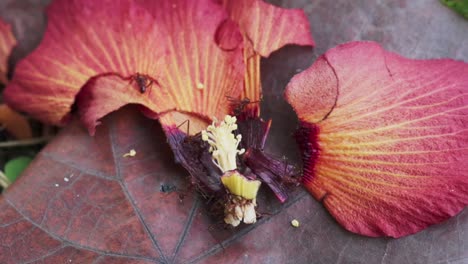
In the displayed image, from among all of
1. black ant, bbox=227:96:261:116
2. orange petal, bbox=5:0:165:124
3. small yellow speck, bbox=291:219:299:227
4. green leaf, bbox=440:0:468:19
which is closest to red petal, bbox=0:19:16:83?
orange petal, bbox=5:0:165:124

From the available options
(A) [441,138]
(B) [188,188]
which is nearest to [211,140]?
(B) [188,188]

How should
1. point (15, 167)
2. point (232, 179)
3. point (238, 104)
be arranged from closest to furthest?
1. point (232, 179)
2. point (238, 104)
3. point (15, 167)

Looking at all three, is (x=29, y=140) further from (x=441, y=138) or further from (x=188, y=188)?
(x=441, y=138)

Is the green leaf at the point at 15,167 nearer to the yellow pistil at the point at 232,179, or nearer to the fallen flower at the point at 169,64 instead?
the fallen flower at the point at 169,64

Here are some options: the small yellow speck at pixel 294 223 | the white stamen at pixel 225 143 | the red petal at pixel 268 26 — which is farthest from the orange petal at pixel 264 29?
the small yellow speck at pixel 294 223

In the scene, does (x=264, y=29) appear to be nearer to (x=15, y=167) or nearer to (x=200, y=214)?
(x=200, y=214)

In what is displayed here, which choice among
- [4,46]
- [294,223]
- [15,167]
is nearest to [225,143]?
[294,223]

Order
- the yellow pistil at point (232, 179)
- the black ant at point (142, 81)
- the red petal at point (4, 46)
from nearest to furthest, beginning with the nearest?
the yellow pistil at point (232, 179) < the black ant at point (142, 81) < the red petal at point (4, 46)
